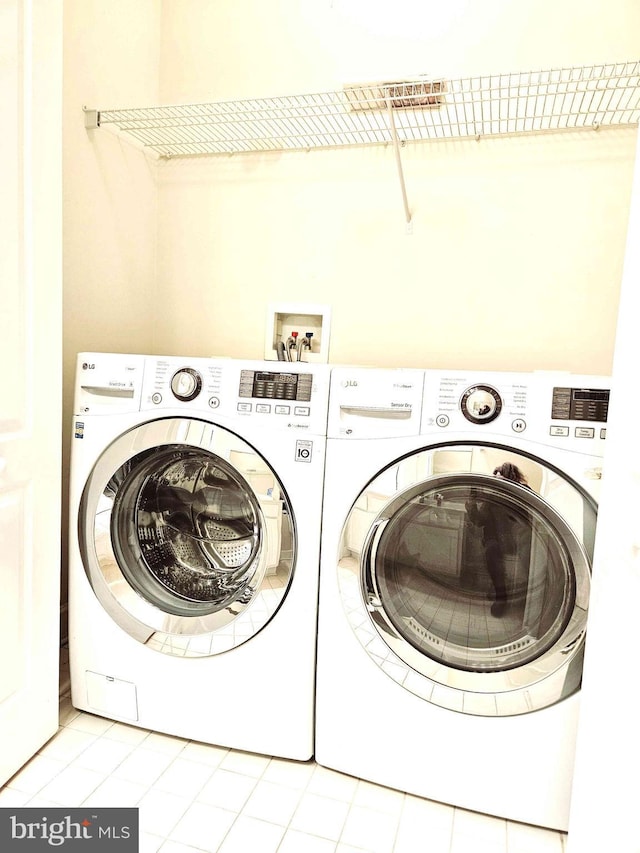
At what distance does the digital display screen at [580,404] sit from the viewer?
1.17m

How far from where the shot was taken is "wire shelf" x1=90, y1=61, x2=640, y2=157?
169 centimetres

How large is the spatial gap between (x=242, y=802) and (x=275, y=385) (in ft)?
3.26

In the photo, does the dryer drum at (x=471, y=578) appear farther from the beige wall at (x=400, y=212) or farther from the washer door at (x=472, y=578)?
the beige wall at (x=400, y=212)

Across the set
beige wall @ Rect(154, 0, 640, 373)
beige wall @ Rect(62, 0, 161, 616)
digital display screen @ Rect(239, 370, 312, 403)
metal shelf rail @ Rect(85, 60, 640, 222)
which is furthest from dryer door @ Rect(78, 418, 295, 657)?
metal shelf rail @ Rect(85, 60, 640, 222)

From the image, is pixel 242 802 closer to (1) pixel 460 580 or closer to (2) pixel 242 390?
(1) pixel 460 580

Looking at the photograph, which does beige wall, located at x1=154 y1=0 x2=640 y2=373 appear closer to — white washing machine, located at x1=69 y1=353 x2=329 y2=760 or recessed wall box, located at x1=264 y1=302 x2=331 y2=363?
recessed wall box, located at x1=264 y1=302 x2=331 y2=363

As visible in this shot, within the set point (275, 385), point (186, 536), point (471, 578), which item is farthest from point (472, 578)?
point (186, 536)

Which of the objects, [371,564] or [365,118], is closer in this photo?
[371,564]

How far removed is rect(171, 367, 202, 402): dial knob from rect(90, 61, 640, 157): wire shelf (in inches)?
33.2

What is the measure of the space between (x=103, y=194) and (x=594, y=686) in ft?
6.55

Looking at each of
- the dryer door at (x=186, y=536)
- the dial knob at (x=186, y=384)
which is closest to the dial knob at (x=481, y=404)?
the dryer door at (x=186, y=536)

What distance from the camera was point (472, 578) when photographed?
4.25 ft

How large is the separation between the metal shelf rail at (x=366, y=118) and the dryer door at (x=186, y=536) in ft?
3.37

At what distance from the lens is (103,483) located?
148cm
